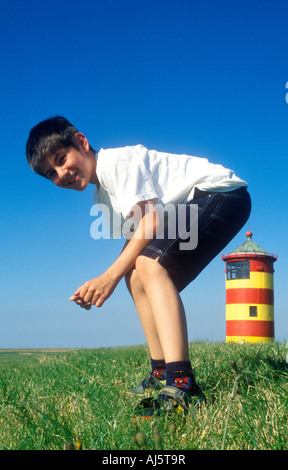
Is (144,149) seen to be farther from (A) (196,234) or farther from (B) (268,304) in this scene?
(B) (268,304)

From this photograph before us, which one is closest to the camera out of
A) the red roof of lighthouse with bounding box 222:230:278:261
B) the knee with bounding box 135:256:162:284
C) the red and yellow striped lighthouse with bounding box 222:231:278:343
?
the knee with bounding box 135:256:162:284

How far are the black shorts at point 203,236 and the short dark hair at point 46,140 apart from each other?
33.6 inches

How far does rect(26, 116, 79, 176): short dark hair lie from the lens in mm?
2826

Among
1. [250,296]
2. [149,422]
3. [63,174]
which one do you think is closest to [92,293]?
[149,422]

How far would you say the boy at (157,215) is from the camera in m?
2.38

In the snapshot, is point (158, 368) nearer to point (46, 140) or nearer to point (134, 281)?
point (134, 281)

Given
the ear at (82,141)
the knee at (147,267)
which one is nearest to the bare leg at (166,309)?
the knee at (147,267)

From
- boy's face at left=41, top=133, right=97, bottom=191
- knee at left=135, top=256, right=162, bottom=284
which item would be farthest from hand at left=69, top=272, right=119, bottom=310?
boy's face at left=41, top=133, right=97, bottom=191

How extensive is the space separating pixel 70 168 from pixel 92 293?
0.88 metres

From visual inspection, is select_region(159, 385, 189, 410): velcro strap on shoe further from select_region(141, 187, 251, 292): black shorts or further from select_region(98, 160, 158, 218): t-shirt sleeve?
select_region(98, 160, 158, 218): t-shirt sleeve

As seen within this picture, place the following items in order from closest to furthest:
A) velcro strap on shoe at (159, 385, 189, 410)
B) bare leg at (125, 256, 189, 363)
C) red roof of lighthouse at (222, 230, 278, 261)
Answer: velcro strap on shoe at (159, 385, 189, 410), bare leg at (125, 256, 189, 363), red roof of lighthouse at (222, 230, 278, 261)

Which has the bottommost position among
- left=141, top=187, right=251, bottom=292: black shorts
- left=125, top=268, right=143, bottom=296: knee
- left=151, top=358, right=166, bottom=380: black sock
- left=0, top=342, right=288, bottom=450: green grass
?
left=0, top=342, right=288, bottom=450: green grass
